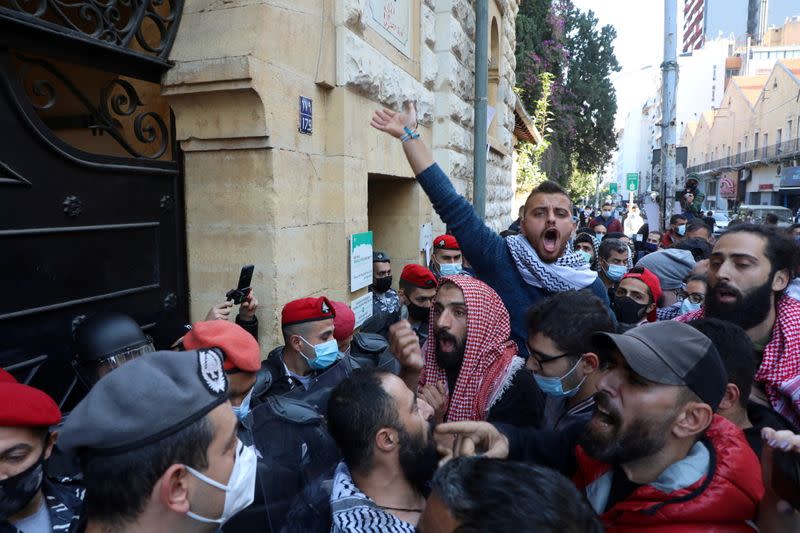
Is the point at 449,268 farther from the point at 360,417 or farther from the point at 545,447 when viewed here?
the point at 360,417

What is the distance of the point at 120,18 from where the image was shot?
3293 millimetres

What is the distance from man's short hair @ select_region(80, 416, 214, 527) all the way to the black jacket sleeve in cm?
113

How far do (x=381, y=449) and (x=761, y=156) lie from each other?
168 ft

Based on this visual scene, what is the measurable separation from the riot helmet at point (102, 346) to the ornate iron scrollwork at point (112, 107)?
1.12m

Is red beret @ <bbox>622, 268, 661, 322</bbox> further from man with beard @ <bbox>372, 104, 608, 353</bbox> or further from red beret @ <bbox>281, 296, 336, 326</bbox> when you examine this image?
red beret @ <bbox>281, 296, 336, 326</bbox>

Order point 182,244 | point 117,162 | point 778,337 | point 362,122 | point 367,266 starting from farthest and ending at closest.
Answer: point 367,266 → point 362,122 → point 182,244 → point 117,162 → point 778,337

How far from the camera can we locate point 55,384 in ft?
9.19

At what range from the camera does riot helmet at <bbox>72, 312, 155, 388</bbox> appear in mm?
2416

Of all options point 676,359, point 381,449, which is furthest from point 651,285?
point 381,449

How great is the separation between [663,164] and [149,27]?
29.9 feet

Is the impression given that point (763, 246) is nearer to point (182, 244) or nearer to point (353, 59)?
point (353, 59)

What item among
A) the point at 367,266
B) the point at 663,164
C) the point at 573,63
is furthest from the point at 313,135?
the point at 573,63

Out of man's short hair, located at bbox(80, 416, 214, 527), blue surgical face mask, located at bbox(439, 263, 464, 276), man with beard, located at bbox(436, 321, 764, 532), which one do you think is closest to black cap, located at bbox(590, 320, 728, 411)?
man with beard, located at bbox(436, 321, 764, 532)

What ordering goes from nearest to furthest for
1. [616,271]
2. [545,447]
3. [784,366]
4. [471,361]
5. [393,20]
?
[545,447] < [784,366] < [471,361] < [393,20] < [616,271]
